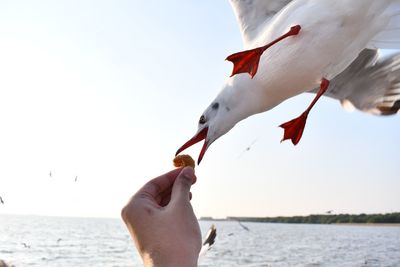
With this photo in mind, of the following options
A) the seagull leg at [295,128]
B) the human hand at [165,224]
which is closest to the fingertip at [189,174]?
the human hand at [165,224]

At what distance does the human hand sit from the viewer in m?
0.93

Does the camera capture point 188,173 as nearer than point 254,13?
Yes

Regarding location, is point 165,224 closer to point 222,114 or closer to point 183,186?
point 183,186

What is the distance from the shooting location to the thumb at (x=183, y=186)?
3.32ft

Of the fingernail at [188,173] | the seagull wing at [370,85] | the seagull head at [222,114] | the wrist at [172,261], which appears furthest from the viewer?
the seagull wing at [370,85]

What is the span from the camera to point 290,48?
2.35 meters

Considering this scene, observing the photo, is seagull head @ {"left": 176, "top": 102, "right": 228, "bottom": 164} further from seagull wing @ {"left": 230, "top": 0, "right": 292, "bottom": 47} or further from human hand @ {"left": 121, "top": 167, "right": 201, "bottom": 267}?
human hand @ {"left": 121, "top": 167, "right": 201, "bottom": 267}

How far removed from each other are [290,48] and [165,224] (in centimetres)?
151

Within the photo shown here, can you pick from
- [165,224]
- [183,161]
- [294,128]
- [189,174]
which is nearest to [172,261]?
[165,224]

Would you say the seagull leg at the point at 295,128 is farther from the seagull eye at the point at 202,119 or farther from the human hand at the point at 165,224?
the human hand at the point at 165,224

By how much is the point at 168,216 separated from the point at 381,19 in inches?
67.7

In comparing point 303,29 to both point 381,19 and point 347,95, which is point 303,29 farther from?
point 347,95

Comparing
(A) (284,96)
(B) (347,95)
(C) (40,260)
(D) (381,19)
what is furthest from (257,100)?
(C) (40,260)

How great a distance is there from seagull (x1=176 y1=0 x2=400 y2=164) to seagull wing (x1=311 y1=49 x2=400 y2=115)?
0.83m
